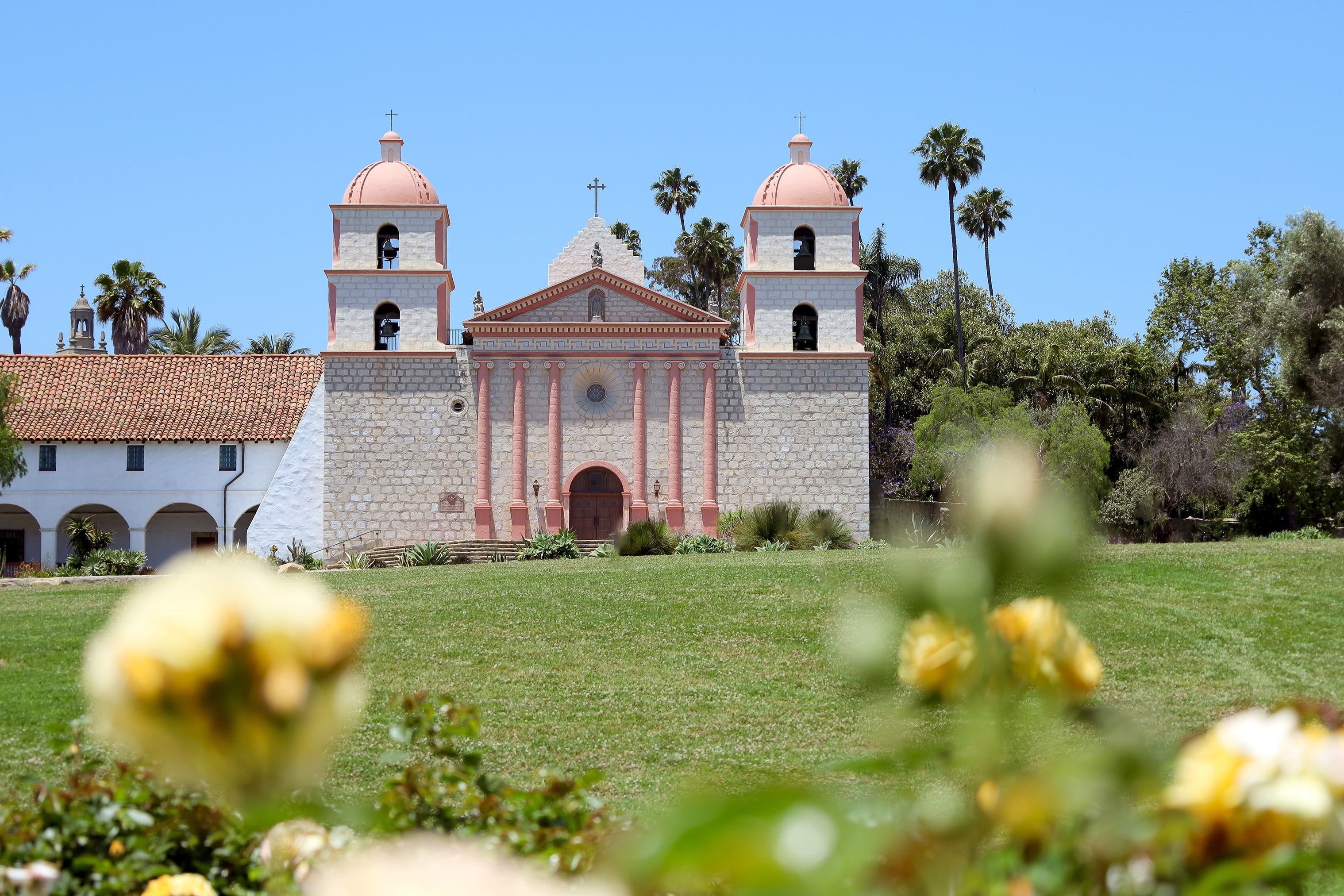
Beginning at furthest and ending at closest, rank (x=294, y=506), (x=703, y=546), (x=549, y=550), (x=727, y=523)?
(x=294, y=506) < (x=727, y=523) < (x=549, y=550) < (x=703, y=546)

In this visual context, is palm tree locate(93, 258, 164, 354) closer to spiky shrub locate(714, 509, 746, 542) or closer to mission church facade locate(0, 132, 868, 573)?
mission church facade locate(0, 132, 868, 573)

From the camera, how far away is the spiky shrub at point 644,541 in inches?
1121

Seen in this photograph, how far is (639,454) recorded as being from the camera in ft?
108

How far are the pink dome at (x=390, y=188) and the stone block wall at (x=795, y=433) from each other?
9.49 meters

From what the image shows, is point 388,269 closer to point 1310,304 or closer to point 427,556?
point 427,556

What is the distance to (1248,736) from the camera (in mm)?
1021

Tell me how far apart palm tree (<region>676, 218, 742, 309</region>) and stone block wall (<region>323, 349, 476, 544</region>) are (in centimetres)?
2196

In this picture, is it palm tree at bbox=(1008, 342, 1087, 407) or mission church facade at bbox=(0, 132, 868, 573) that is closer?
mission church facade at bbox=(0, 132, 868, 573)

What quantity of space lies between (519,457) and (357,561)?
4.99 metres

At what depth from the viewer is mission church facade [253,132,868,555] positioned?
1278 inches

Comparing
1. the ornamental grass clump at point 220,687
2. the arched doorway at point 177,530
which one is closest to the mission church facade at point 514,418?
the arched doorway at point 177,530

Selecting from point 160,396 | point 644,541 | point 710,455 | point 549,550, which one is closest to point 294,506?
point 160,396

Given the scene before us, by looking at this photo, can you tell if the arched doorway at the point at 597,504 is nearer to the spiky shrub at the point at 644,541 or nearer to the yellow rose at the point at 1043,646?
the spiky shrub at the point at 644,541

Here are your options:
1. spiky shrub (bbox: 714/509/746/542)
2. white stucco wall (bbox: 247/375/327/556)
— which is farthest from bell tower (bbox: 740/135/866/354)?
white stucco wall (bbox: 247/375/327/556)
